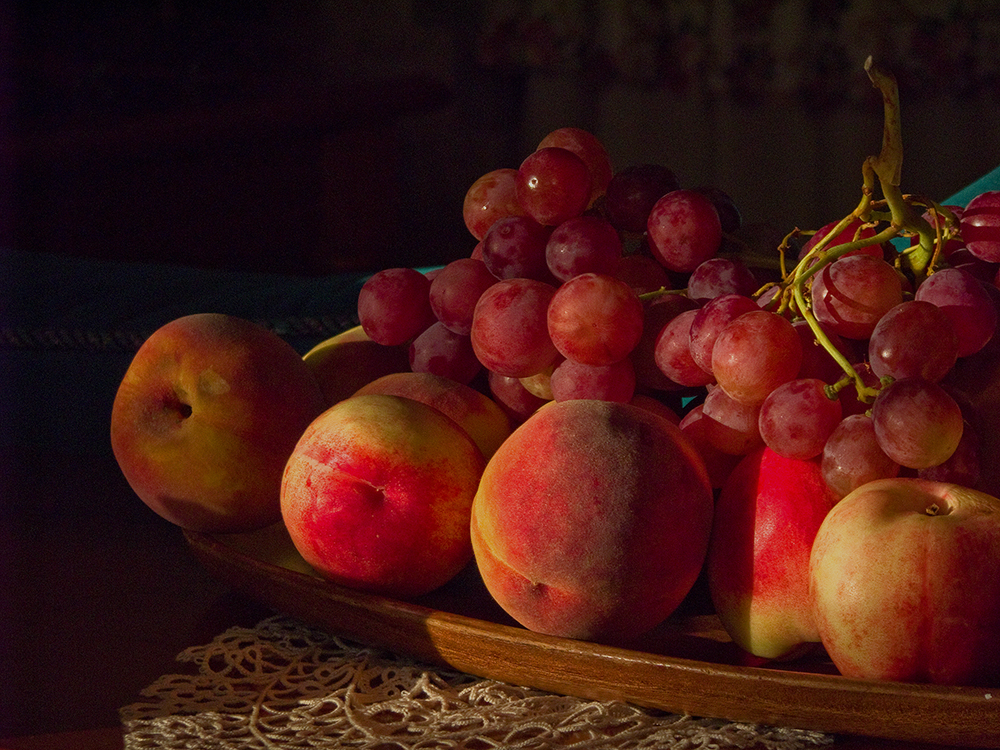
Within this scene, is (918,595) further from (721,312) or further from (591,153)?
(591,153)

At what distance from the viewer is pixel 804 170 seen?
3.56m

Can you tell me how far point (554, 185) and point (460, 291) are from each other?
9 cm

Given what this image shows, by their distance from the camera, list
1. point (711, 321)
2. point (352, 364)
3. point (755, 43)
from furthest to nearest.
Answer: point (755, 43) < point (352, 364) < point (711, 321)

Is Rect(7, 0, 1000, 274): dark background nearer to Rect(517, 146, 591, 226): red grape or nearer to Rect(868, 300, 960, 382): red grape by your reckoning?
Rect(517, 146, 591, 226): red grape

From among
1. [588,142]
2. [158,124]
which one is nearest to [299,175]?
[158,124]

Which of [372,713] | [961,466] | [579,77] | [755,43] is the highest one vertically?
[755,43]

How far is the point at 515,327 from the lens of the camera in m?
0.62

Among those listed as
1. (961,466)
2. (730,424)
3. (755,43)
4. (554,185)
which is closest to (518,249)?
(554,185)

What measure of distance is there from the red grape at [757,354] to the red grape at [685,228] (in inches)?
3.5

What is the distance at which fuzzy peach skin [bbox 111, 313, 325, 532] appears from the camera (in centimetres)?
68

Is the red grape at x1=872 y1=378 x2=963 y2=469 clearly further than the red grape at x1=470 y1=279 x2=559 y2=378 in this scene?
No

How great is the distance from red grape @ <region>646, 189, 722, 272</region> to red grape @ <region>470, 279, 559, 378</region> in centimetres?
7

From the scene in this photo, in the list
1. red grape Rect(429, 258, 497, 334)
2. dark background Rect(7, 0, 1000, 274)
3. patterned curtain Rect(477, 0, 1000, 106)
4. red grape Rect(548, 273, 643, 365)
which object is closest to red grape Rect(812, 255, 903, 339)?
red grape Rect(548, 273, 643, 365)

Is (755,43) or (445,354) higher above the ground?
(755,43)
